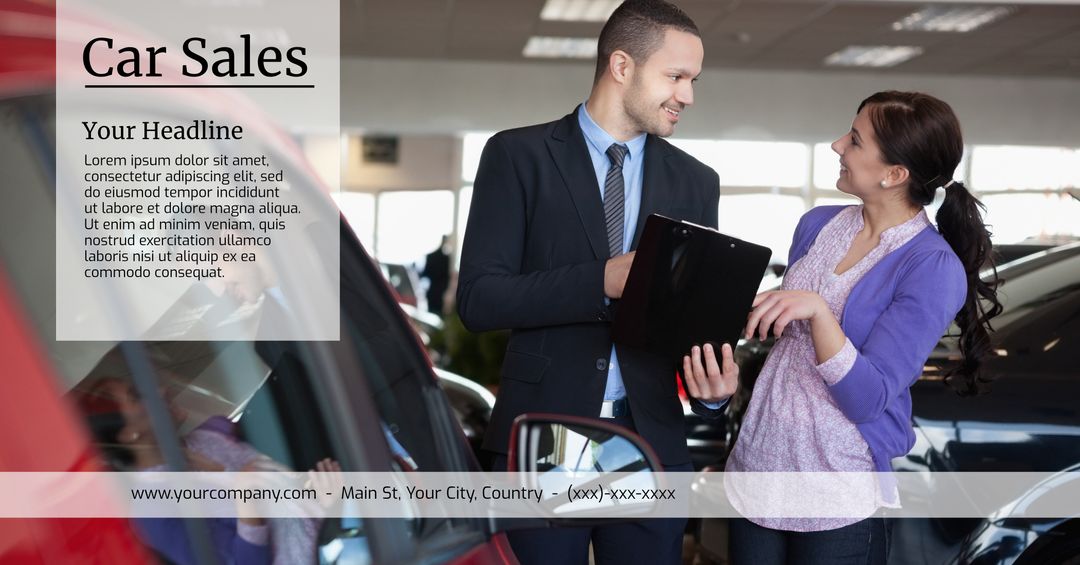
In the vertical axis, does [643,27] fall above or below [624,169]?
above

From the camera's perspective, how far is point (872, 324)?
2037 mm

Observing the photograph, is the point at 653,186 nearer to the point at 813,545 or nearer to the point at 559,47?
the point at 813,545

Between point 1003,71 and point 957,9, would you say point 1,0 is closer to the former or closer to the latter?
point 957,9

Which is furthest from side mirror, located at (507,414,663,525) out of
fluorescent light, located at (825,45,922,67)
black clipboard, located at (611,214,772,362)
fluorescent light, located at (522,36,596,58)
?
fluorescent light, located at (825,45,922,67)

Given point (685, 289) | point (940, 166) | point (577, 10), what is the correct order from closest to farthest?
point (685, 289) < point (940, 166) < point (577, 10)

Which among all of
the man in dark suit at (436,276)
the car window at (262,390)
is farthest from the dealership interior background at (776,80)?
the car window at (262,390)

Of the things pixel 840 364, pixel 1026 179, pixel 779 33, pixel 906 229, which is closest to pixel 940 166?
pixel 906 229

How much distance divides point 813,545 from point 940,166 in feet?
2.42

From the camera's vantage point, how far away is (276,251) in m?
1.18

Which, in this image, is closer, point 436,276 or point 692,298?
point 692,298

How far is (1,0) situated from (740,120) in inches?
588

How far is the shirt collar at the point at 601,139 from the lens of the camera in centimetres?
213

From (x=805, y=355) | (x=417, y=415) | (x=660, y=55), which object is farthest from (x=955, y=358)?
(x=417, y=415)

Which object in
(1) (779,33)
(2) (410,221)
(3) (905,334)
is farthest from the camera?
(2) (410,221)
